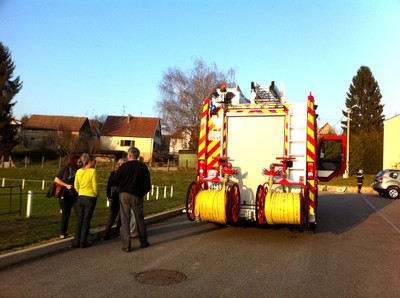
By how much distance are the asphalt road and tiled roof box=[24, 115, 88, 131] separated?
6244 centimetres

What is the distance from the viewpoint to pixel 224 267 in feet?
19.5

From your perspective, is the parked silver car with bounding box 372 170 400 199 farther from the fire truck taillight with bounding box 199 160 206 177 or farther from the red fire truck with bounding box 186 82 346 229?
the fire truck taillight with bounding box 199 160 206 177

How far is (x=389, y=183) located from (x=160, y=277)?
1911 centimetres

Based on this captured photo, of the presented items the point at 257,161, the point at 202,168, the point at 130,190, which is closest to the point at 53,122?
the point at 202,168

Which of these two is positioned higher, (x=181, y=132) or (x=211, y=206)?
(x=181, y=132)

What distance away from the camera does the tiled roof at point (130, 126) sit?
69.6 metres

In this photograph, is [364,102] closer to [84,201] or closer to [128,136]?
[128,136]

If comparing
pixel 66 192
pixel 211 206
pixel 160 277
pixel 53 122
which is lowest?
pixel 160 277

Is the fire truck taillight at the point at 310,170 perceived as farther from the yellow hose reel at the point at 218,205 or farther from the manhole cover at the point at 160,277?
the manhole cover at the point at 160,277

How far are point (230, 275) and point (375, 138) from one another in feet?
137

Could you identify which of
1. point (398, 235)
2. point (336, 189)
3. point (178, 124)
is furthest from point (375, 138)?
point (398, 235)

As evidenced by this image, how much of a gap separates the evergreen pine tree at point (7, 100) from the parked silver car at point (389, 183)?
43559 mm

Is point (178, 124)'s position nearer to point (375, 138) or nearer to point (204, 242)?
point (375, 138)

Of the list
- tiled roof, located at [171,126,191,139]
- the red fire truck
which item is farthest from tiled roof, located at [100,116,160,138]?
the red fire truck
